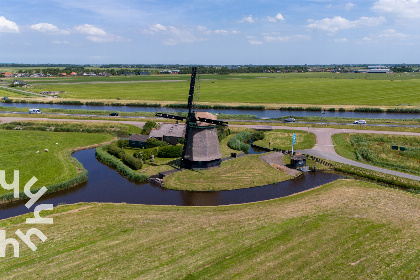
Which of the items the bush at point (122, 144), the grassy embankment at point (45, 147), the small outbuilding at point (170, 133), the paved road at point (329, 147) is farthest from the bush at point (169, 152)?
the paved road at point (329, 147)

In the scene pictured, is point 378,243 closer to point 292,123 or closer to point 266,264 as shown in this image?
point 266,264

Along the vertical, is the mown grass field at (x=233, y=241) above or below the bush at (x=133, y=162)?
below

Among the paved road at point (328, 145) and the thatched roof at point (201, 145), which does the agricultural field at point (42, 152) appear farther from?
the thatched roof at point (201, 145)

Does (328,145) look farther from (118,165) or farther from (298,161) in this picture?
(118,165)

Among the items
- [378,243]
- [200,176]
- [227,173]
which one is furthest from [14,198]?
[378,243]

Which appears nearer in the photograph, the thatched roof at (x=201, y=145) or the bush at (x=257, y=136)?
the thatched roof at (x=201, y=145)

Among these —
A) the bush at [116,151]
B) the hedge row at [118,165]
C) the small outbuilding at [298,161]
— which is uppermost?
the small outbuilding at [298,161]
